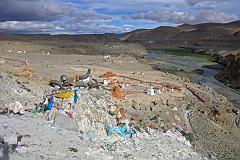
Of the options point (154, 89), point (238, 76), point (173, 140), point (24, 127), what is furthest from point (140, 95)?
point (238, 76)

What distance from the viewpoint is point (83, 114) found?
46.2 ft

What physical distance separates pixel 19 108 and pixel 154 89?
29.0ft

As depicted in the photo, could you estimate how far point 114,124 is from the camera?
1459cm

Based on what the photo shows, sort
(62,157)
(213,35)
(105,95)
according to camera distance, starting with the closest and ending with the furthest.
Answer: (62,157) < (105,95) < (213,35)

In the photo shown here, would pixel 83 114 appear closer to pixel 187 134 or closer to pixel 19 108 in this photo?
pixel 19 108

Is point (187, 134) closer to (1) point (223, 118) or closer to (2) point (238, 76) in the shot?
(1) point (223, 118)

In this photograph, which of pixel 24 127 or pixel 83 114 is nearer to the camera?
pixel 24 127

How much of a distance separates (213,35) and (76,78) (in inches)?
5904

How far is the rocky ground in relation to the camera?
39.4ft

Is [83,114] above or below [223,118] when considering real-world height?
above

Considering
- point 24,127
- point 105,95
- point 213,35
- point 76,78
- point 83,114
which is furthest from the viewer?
point 213,35

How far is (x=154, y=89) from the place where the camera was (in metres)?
21.7

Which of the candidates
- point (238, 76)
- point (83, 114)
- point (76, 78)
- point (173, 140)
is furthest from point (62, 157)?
point (238, 76)

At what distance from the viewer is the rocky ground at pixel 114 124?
1200 centimetres
